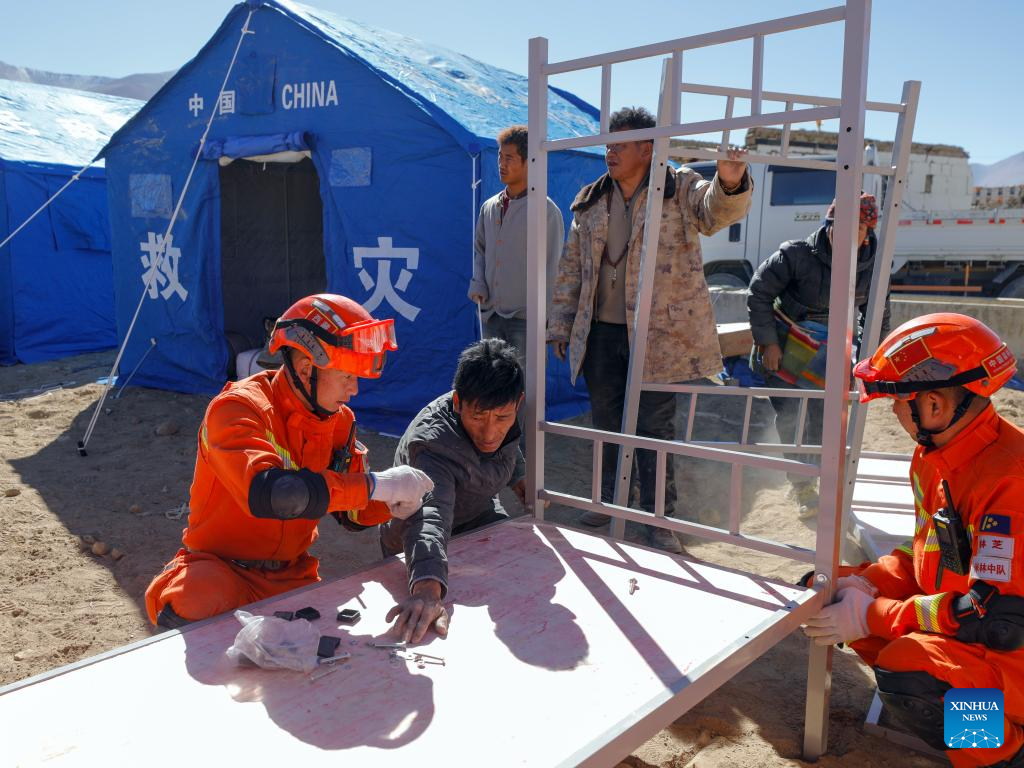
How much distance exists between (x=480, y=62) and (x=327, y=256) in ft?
7.98

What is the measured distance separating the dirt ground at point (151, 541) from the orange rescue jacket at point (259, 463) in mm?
1085

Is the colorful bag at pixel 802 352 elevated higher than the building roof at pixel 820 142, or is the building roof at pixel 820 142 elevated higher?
the building roof at pixel 820 142

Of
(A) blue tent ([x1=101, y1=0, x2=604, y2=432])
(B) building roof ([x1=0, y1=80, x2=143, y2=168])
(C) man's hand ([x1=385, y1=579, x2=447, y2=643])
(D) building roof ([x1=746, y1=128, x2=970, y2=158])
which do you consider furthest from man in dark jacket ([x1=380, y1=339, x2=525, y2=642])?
(D) building roof ([x1=746, y1=128, x2=970, y2=158])

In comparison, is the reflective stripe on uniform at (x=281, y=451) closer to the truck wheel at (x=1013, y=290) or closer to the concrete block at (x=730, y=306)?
the concrete block at (x=730, y=306)

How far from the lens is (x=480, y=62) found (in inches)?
282

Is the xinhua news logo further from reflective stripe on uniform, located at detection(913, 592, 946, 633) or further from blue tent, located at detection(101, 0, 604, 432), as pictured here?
blue tent, located at detection(101, 0, 604, 432)

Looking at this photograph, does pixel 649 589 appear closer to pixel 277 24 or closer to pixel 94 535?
pixel 94 535

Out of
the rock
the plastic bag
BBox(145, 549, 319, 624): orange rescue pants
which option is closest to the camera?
the plastic bag

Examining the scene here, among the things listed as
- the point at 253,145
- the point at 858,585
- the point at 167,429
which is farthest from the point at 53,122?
the point at 858,585

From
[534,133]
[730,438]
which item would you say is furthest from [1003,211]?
[534,133]

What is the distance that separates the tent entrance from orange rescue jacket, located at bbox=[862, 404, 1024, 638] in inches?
224

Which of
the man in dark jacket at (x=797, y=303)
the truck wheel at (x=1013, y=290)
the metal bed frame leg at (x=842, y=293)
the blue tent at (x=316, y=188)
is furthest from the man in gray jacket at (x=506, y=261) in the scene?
the truck wheel at (x=1013, y=290)

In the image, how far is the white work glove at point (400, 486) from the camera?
2.03 meters

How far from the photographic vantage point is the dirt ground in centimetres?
232
